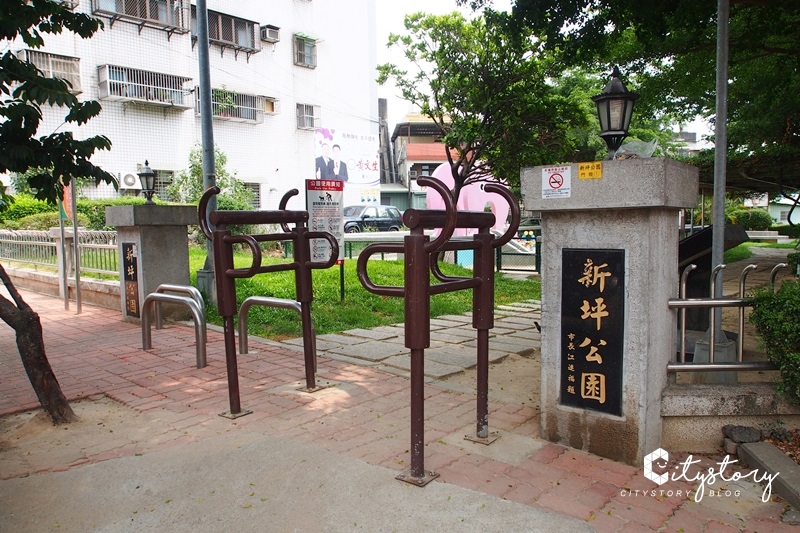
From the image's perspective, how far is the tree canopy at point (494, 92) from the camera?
1151 centimetres

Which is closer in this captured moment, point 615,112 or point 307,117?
point 615,112

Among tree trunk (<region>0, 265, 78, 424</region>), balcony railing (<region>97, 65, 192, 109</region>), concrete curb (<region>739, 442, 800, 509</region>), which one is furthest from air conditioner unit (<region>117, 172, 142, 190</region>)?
concrete curb (<region>739, 442, 800, 509</region>)

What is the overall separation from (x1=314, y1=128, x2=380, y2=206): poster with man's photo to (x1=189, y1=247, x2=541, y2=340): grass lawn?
578 inches

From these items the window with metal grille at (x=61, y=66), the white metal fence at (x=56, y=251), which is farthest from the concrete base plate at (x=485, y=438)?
the window with metal grille at (x=61, y=66)

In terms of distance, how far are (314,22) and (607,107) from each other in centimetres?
2652

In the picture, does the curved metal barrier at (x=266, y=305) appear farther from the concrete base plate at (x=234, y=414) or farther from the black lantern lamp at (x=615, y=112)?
the black lantern lamp at (x=615, y=112)

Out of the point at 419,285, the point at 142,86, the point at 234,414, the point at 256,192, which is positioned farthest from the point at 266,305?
the point at 256,192

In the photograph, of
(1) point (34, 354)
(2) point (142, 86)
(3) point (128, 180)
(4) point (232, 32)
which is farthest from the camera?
(4) point (232, 32)

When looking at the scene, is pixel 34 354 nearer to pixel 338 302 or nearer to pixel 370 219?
pixel 338 302

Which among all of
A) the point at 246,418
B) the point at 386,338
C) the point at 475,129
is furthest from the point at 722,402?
the point at 475,129

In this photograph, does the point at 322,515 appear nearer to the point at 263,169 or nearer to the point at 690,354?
the point at 690,354

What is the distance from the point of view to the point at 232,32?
24.6 meters

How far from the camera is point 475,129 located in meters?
12.0

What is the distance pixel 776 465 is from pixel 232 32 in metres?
25.5
